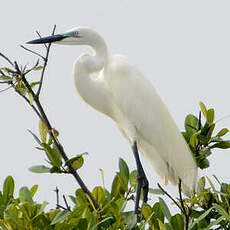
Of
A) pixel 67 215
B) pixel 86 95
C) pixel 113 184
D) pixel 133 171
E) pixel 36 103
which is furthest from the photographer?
pixel 86 95

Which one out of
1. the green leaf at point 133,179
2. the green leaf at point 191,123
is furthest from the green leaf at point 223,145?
the green leaf at point 133,179

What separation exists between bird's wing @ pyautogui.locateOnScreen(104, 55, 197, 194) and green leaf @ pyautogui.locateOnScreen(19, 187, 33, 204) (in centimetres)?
171

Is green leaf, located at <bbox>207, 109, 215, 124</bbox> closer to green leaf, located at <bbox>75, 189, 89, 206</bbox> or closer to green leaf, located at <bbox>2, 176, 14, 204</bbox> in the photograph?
green leaf, located at <bbox>75, 189, 89, 206</bbox>

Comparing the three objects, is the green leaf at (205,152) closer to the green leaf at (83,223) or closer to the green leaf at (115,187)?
the green leaf at (115,187)

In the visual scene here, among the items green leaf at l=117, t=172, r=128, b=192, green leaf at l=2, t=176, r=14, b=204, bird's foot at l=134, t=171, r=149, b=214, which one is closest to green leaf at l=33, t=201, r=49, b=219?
green leaf at l=2, t=176, r=14, b=204

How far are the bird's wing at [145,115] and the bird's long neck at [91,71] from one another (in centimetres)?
12

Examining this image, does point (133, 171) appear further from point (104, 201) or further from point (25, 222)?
point (25, 222)

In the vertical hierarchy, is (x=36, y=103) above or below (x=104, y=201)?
above

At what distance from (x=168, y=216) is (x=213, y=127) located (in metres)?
0.92

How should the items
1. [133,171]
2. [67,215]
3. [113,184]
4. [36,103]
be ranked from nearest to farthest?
[67,215] → [36,103] → [113,184] → [133,171]

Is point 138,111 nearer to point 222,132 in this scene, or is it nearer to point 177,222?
point 222,132

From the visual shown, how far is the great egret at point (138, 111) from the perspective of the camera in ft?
14.9

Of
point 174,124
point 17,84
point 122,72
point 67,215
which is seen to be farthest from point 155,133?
point 67,215

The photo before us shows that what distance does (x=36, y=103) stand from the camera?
9.78 ft
